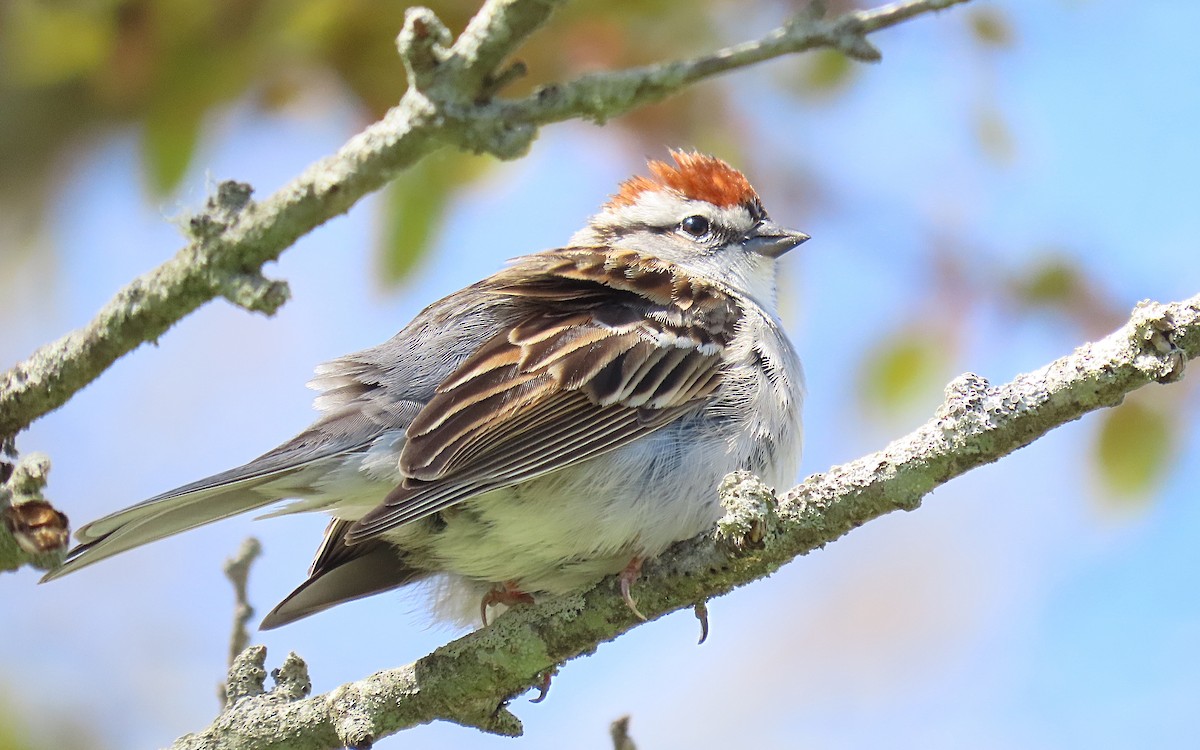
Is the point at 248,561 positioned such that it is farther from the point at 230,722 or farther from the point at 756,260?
the point at 756,260

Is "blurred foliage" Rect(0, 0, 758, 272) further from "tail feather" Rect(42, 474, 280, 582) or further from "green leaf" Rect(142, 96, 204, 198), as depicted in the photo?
"tail feather" Rect(42, 474, 280, 582)

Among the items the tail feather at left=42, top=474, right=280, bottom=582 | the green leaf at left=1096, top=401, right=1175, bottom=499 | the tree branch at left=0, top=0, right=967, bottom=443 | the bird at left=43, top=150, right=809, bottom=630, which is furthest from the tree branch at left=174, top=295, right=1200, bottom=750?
the green leaf at left=1096, top=401, right=1175, bottom=499

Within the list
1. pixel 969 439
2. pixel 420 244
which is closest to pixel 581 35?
pixel 420 244

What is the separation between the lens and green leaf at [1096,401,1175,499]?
3826mm

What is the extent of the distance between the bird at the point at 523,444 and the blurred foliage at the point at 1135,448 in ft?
3.59

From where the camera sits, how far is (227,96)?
378 centimetres

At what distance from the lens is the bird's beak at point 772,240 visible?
14.2ft

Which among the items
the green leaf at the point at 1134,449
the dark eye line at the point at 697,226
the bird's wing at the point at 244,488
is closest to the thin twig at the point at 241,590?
the bird's wing at the point at 244,488

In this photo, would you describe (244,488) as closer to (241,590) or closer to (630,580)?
(241,590)

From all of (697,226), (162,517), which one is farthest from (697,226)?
(162,517)

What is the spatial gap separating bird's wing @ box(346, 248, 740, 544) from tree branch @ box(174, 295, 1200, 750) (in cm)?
35

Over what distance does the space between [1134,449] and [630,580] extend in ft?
6.84

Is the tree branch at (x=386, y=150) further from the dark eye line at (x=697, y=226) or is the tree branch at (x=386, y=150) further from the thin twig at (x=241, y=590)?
the dark eye line at (x=697, y=226)

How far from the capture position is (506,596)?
3273 millimetres
